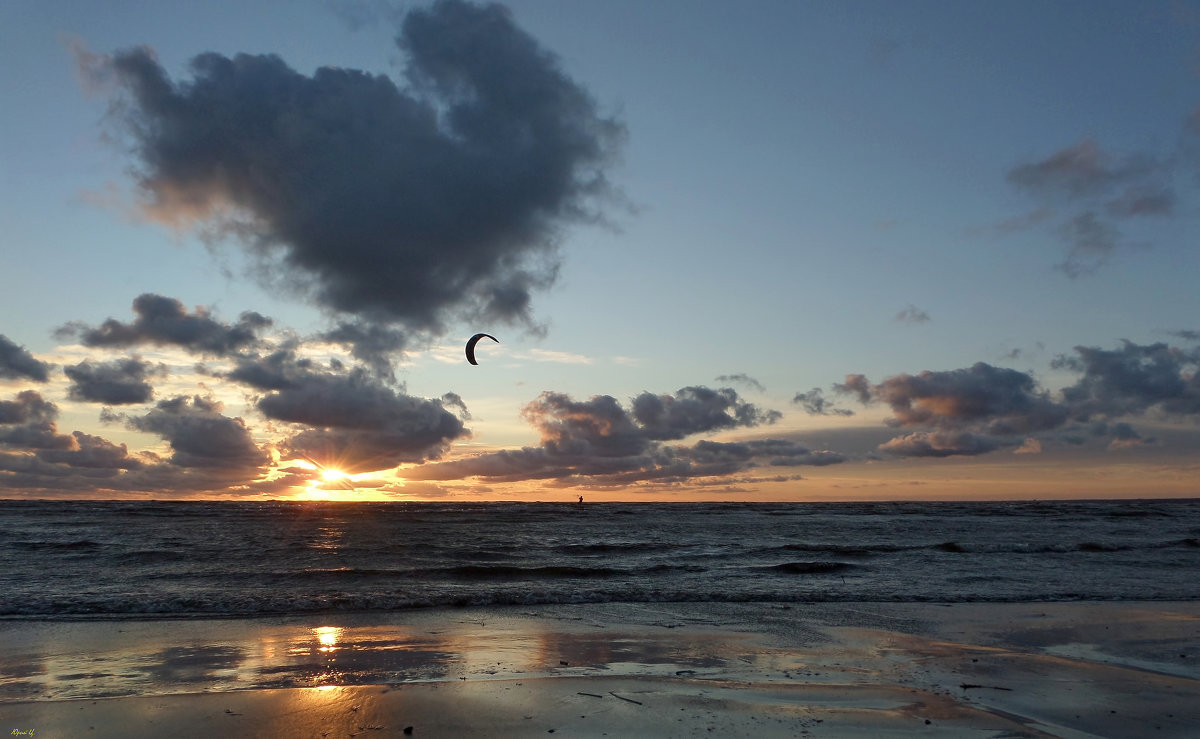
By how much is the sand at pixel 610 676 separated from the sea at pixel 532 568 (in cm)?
323

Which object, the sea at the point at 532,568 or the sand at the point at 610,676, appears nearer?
the sand at the point at 610,676

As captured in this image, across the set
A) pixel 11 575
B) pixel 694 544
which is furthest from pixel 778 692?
pixel 694 544

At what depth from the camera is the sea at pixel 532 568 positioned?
18516 mm

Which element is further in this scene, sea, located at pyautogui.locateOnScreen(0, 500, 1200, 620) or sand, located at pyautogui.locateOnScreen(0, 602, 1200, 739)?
sea, located at pyautogui.locateOnScreen(0, 500, 1200, 620)

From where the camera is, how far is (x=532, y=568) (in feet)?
87.4

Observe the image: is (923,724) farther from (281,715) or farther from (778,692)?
(281,715)

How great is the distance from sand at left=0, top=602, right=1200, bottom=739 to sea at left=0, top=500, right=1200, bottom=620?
127 inches

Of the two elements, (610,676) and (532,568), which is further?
(532,568)

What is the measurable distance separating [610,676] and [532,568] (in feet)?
57.5

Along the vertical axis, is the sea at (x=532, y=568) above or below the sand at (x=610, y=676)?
below

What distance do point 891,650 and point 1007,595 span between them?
9726 mm

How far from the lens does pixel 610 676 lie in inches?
380

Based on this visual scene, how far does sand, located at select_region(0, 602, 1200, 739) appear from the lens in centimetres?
768

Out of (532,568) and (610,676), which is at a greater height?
(610,676)
